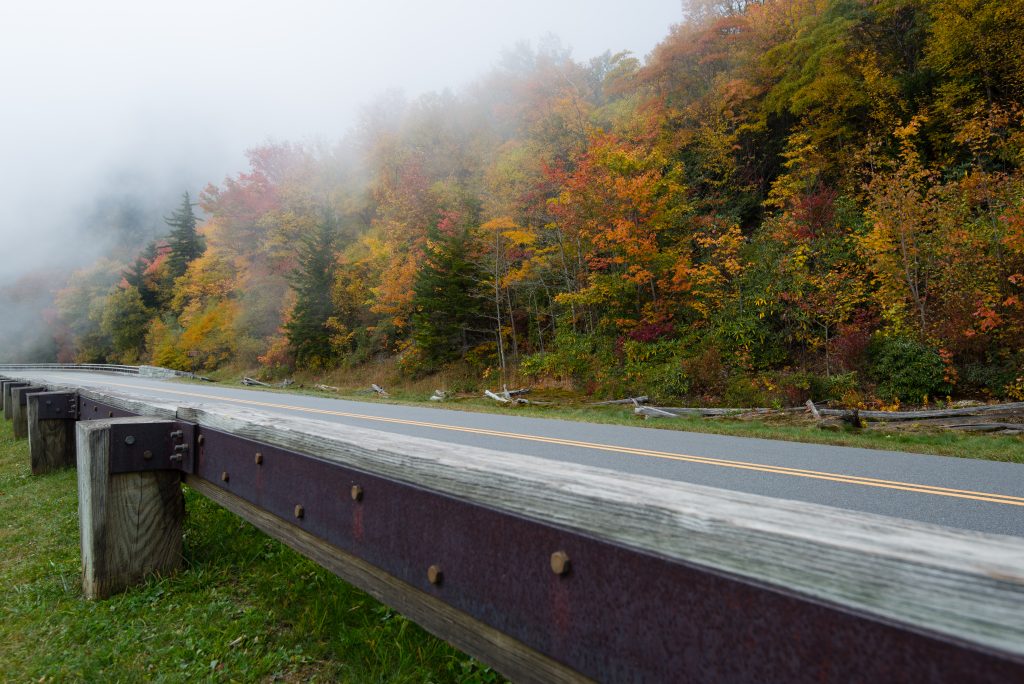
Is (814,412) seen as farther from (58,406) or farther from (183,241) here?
(183,241)

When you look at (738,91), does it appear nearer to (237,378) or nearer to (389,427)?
(389,427)

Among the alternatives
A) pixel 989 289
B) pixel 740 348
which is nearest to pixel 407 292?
pixel 740 348

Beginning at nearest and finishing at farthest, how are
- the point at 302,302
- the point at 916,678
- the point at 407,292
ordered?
the point at 916,678, the point at 407,292, the point at 302,302

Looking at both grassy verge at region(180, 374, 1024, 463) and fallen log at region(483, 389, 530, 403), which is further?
fallen log at region(483, 389, 530, 403)

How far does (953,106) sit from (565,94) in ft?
64.9

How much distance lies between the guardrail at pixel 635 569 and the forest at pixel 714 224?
1425 centimetres

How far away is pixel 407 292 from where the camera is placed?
3027 centimetres

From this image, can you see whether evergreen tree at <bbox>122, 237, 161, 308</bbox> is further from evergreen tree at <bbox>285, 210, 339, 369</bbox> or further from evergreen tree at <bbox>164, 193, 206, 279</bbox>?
evergreen tree at <bbox>285, 210, 339, 369</bbox>

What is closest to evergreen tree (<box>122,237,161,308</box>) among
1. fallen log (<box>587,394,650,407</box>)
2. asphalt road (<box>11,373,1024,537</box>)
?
fallen log (<box>587,394,650,407</box>)

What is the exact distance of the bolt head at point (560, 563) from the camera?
103 cm

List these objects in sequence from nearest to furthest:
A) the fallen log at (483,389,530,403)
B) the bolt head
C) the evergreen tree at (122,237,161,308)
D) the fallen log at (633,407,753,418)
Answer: the bolt head → the fallen log at (633,407,753,418) → the fallen log at (483,389,530,403) → the evergreen tree at (122,237,161,308)

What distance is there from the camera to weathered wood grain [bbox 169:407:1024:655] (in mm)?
613

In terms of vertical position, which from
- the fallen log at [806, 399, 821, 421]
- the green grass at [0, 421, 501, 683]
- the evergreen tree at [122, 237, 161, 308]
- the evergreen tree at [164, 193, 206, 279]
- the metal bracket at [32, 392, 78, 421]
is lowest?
the fallen log at [806, 399, 821, 421]

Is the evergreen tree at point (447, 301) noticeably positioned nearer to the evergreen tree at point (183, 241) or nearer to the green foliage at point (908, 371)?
the green foliage at point (908, 371)
